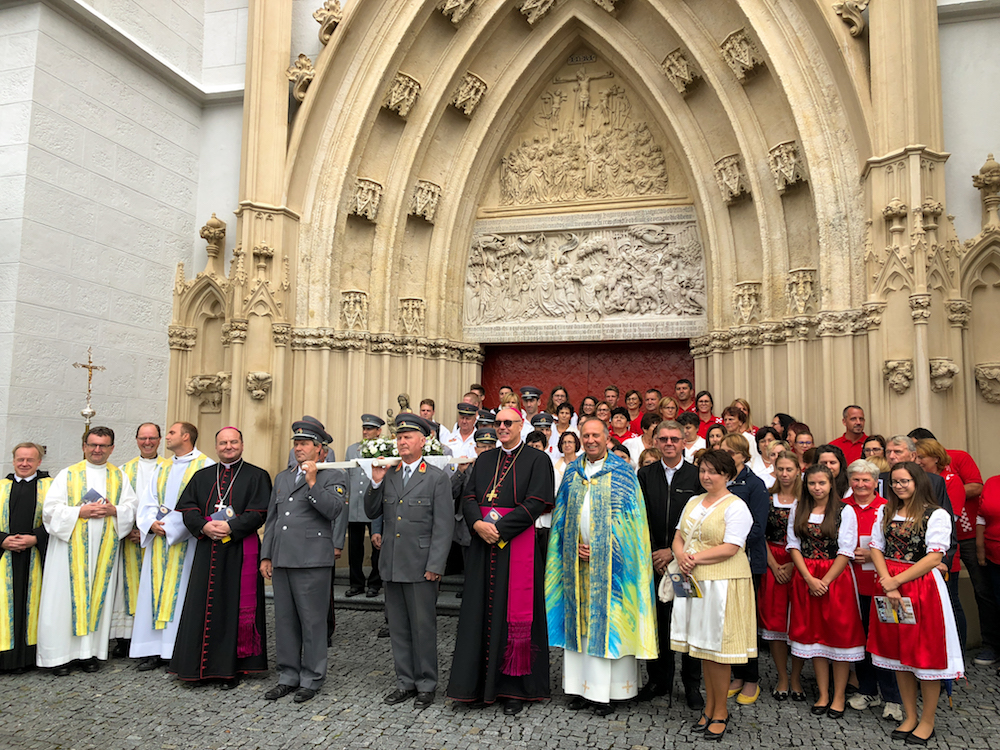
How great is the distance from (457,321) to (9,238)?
536 cm

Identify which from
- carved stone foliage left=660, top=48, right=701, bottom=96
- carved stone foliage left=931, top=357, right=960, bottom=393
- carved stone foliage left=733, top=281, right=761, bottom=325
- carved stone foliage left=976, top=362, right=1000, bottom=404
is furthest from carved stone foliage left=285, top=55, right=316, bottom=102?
carved stone foliage left=976, top=362, right=1000, bottom=404

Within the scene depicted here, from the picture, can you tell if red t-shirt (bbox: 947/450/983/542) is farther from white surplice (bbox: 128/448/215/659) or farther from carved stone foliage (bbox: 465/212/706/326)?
white surplice (bbox: 128/448/215/659)

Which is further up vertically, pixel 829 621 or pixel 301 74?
pixel 301 74

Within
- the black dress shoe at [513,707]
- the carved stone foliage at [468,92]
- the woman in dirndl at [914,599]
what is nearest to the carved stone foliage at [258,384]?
the carved stone foliage at [468,92]

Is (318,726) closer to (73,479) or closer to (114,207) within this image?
(73,479)

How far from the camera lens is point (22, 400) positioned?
8000mm

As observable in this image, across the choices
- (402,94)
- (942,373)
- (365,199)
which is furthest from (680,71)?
(942,373)

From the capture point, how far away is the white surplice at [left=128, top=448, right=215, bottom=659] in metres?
5.79

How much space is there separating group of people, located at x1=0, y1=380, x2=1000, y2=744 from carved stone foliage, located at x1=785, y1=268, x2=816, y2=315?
2750mm

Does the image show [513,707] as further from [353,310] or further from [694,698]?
[353,310]

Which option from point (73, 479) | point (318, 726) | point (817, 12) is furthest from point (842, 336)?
point (73, 479)

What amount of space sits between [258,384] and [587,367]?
4.48 m

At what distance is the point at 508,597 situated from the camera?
4.93m

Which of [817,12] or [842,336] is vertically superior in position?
[817,12]
